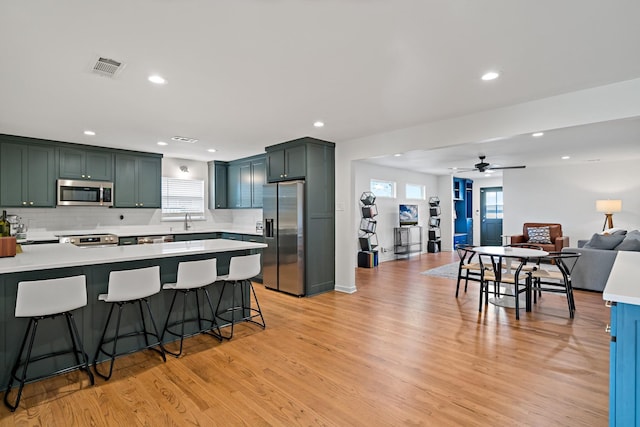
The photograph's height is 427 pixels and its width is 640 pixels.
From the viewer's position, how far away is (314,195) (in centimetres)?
525

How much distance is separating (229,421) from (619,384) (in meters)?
2.14

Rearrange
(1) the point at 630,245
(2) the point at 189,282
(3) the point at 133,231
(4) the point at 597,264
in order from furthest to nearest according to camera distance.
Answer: (3) the point at 133,231 → (4) the point at 597,264 → (1) the point at 630,245 → (2) the point at 189,282

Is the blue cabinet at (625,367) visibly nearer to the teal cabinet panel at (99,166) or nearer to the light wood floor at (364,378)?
the light wood floor at (364,378)

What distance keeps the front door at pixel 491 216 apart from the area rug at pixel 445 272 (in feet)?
15.6

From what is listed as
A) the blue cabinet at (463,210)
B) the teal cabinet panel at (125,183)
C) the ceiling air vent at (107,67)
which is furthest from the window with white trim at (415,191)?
the ceiling air vent at (107,67)

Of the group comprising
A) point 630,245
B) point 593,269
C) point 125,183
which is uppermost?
point 125,183

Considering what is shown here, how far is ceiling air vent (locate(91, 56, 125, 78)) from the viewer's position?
2.52 meters

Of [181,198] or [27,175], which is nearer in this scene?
[27,175]

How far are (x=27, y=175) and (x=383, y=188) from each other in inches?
290

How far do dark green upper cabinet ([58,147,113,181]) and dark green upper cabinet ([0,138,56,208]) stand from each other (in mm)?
149

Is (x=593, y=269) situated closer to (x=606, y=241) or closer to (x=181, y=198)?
(x=606, y=241)

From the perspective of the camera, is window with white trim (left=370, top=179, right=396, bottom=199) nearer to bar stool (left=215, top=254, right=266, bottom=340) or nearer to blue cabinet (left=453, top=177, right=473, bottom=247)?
blue cabinet (left=453, top=177, right=473, bottom=247)

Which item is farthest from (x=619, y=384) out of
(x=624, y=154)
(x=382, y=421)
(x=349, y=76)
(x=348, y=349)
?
(x=624, y=154)

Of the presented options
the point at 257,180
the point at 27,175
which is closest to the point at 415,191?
the point at 257,180
